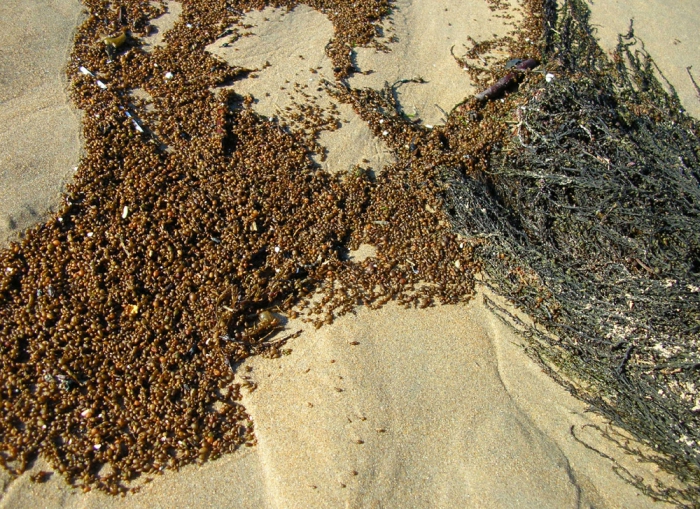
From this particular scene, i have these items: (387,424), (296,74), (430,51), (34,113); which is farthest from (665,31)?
(34,113)

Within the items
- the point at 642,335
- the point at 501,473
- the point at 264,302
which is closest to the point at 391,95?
the point at 264,302

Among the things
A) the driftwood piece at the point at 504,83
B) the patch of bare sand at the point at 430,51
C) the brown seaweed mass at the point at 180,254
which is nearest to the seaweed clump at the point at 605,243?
A: the driftwood piece at the point at 504,83

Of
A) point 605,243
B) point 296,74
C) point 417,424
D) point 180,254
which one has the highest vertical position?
point 296,74

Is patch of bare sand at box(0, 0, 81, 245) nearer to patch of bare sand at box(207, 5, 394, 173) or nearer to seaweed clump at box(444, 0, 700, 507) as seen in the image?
patch of bare sand at box(207, 5, 394, 173)

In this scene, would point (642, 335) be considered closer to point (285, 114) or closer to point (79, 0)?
point (285, 114)

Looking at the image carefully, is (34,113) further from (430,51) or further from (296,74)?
(430,51)

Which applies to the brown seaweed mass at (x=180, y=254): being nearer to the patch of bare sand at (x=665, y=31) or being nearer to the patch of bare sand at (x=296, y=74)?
the patch of bare sand at (x=296, y=74)

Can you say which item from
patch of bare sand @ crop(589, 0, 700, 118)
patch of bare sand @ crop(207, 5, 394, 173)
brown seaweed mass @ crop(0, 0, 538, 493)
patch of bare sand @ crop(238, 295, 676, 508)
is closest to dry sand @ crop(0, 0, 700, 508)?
patch of bare sand @ crop(238, 295, 676, 508)
